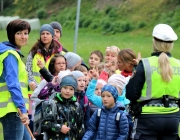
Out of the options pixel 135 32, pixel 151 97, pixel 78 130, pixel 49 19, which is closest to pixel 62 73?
pixel 78 130

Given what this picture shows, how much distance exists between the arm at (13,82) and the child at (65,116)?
0.80m

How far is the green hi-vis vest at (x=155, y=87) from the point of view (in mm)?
6371

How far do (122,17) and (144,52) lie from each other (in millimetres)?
14610

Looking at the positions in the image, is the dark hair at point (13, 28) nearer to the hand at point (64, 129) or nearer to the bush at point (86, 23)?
the hand at point (64, 129)

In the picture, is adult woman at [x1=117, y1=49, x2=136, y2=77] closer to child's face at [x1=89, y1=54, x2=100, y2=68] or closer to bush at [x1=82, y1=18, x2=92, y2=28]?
child's face at [x1=89, y1=54, x2=100, y2=68]

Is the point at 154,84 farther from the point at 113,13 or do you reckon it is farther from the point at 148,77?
the point at 113,13

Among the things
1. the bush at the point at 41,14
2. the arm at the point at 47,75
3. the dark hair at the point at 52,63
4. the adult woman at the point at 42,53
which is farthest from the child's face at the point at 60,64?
the bush at the point at 41,14

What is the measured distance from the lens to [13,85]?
21.3ft

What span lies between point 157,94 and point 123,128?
39.9 inches

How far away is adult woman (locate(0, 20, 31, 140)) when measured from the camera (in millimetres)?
6520

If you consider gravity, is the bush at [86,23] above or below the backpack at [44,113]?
above

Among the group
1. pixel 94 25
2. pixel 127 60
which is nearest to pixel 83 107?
pixel 127 60

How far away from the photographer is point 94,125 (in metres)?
7.41

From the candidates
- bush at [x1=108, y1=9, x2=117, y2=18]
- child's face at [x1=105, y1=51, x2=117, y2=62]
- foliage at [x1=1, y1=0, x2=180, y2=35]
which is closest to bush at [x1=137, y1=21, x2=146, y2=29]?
foliage at [x1=1, y1=0, x2=180, y2=35]
